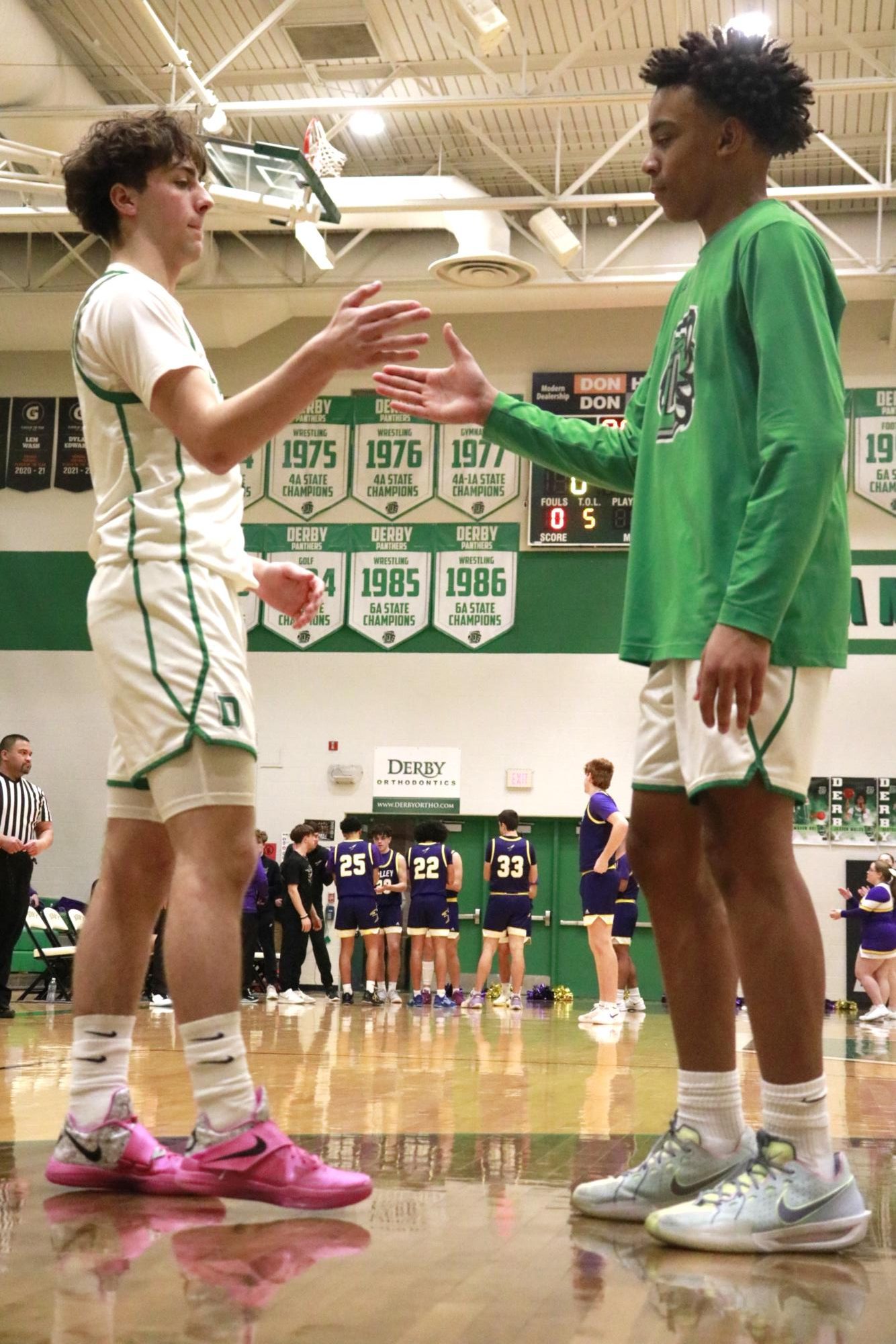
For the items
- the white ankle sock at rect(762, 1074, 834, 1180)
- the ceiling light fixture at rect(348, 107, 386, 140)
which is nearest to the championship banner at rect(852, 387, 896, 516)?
the ceiling light fixture at rect(348, 107, 386, 140)

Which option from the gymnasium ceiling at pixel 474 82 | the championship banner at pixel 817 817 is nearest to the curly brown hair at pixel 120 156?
the gymnasium ceiling at pixel 474 82

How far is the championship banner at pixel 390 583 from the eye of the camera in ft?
54.5

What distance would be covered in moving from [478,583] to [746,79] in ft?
46.6

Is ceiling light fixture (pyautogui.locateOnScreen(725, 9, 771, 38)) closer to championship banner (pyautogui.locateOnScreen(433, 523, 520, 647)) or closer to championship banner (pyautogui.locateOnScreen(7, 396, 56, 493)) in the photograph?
championship banner (pyautogui.locateOnScreen(433, 523, 520, 647))

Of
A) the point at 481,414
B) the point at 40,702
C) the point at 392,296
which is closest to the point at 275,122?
the point at 392,296

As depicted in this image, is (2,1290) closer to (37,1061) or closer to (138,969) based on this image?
(138,969)

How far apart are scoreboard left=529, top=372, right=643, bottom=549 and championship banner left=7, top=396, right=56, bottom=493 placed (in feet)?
20.2

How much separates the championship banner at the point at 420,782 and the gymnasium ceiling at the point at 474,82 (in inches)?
226

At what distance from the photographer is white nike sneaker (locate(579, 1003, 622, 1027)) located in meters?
9.91

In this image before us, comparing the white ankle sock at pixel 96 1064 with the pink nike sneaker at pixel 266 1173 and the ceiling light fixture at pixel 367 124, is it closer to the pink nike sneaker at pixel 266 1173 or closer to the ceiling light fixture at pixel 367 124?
the pink nike sneaker at pixel 266 1173

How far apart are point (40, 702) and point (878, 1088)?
13525 mm

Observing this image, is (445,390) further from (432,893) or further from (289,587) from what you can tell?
(432,893)

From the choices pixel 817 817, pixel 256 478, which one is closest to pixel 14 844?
pixel 256 478

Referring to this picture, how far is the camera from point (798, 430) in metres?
2.06
